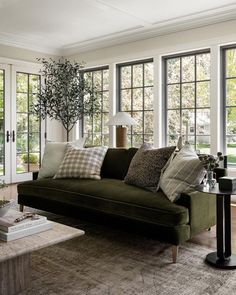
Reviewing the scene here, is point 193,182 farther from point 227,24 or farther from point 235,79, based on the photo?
point 227,24

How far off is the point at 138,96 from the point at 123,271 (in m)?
3.95

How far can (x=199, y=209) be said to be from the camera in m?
2.76

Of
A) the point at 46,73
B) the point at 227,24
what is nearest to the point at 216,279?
the point at 227,24

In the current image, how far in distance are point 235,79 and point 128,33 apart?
1.98 meters

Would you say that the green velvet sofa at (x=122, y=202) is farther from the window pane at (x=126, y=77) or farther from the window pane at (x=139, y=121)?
the window pane at (x=126, y=77)

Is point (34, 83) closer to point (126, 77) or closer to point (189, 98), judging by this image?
point (126, 77)

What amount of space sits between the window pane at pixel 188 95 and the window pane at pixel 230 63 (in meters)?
0.59

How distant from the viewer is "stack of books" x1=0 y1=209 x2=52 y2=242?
197 cm

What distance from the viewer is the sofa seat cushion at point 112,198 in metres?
2.60

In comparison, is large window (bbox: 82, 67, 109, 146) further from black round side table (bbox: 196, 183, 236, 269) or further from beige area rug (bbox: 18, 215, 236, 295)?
black round side table (bbox: 196, 183, 236, 269)

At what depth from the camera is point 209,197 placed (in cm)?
290

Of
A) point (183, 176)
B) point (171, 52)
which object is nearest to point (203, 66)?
point (171, 52)

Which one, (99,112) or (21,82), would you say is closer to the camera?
(21,82)

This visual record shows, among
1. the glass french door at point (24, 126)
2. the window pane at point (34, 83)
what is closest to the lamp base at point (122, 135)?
the glass french door at point (24, 126)
